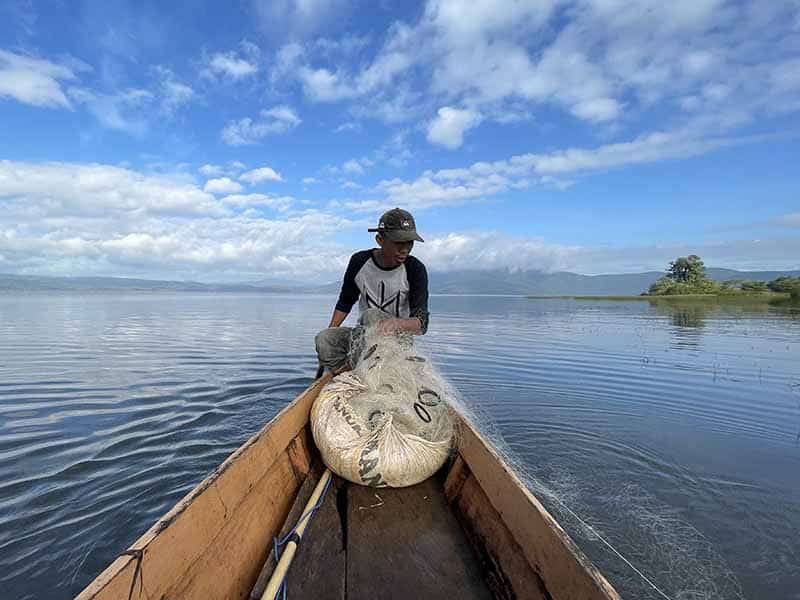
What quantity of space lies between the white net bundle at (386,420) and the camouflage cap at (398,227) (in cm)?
104

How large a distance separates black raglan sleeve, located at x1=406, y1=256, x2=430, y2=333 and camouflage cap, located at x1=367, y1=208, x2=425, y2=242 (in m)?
0.59

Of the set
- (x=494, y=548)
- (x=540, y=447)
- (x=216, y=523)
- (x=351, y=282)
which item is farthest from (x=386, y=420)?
(x=540, y=447)

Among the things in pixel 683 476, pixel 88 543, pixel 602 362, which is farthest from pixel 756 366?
pixel 88 543

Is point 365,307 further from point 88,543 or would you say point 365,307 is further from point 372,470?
point 88,543

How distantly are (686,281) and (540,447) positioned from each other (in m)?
90.8

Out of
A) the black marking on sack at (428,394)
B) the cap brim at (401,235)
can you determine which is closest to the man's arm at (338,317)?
the cap brim at (401,235)

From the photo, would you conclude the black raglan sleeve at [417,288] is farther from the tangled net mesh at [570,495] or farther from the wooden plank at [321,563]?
the wooden plank at [321,563]

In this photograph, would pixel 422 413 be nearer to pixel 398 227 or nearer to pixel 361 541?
pixel 361 541

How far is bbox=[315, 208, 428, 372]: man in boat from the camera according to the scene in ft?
14.8

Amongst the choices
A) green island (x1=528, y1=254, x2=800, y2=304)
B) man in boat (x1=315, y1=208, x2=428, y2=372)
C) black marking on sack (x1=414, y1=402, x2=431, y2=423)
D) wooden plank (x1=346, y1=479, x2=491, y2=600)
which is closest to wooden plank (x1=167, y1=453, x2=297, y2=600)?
wooden plank (x1=346, y1=479, x2=491, y2=600)

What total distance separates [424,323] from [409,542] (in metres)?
2.61

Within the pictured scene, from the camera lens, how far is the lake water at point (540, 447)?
3389 millimetres

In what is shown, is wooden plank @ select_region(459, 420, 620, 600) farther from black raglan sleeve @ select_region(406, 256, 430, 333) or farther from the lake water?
black raglan sleeve @ select_region(406, 256, 430, 333)

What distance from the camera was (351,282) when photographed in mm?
5379
